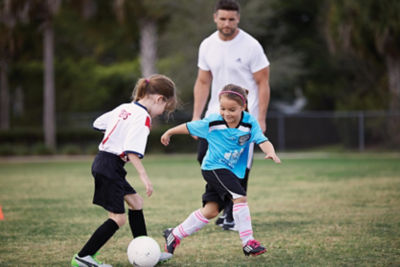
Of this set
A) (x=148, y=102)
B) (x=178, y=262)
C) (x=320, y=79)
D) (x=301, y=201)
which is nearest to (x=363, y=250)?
(x=178, y=262)

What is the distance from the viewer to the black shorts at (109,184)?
14.4 ft

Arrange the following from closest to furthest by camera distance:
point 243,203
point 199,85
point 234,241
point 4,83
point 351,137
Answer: point 243,203
point 234,241
point 199,85
point 351,137
point 4,83

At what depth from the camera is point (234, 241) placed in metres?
5.50

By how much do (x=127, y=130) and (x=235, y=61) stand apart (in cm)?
205

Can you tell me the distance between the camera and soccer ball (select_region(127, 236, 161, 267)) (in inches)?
174

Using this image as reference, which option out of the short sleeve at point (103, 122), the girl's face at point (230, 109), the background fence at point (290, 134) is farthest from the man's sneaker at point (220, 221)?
the background fence at point (290, 134)

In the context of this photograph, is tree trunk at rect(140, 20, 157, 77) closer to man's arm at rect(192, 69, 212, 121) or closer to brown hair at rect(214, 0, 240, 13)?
man's arm at rect(192, 69, 212, 121)

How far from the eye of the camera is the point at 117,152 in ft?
14.5

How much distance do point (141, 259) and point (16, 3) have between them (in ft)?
65.3

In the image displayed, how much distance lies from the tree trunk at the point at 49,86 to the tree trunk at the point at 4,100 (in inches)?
147

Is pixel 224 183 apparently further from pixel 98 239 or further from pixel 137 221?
pixel 98 239

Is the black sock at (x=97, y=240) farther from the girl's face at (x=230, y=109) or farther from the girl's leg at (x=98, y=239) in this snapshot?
the girl's face at (x=230, y=109)

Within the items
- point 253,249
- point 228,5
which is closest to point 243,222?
point 253,249

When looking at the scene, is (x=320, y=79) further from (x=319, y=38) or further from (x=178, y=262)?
(x=178, y=262)
